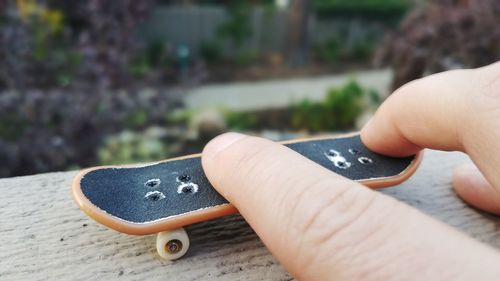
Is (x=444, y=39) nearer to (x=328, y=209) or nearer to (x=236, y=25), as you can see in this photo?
(x=328, y=209)

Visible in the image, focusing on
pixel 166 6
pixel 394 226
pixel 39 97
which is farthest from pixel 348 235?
pixel 166 6

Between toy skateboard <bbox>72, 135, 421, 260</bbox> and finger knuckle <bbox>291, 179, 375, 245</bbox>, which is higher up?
finger knuckle <bbox>291, 179, 375, 245</bbox>

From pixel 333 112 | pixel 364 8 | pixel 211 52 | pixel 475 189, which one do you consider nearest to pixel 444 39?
pixel 333 112

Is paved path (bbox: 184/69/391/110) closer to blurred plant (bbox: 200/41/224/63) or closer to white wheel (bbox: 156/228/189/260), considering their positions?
blurred plant (bbox: 200/41/224/63)

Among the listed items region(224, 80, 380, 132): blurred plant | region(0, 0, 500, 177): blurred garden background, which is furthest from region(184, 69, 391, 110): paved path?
region(224, 80, 380, 132): blurred plant

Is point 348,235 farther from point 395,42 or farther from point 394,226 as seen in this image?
point 395,42

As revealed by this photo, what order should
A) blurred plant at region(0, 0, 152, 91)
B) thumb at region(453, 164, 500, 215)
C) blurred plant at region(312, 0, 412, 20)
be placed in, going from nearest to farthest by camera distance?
thumb at region(453, 164, 500, 215), blurred plant at region(0, 0, 152, 91), blurred plant at region(312, 0, 412, 20)
